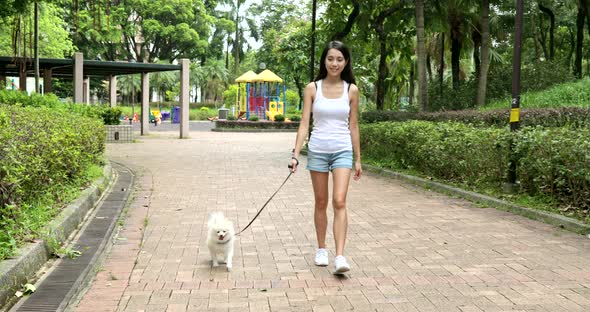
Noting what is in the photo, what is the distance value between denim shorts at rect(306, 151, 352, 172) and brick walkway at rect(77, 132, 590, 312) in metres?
0.88

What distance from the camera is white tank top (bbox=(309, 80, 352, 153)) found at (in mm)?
5102

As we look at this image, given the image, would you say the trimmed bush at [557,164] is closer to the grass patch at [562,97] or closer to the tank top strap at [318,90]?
the tank top strap at [318,90]

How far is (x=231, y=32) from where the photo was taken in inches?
2371

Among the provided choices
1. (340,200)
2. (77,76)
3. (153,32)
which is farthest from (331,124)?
(153,32)

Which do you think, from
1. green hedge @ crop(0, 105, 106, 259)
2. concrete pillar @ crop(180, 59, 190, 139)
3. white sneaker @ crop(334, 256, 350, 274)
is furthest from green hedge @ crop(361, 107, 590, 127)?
concrete pillar @ crop(180, 59, 190, 139)

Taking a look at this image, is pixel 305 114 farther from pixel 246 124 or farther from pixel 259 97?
pixel 259 97

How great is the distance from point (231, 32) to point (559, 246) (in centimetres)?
5610

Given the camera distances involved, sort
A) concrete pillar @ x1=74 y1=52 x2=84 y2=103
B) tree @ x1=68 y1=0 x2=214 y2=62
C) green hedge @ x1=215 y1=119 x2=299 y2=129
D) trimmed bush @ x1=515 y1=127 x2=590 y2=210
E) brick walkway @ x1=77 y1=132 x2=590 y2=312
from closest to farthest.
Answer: brick walkway @ x1=77 y1=132 x2=590 y2=312 < trimmed bush @ x1=515 y1=127 x2=590 y2=210 < concrete pillar @ x1=74 y1=52 x2=84 y2=103 < green hedge @ x1=215 y1=119 x2=299 y2=129 < tree @ x1=68 y1=0 x2=214 y2=62

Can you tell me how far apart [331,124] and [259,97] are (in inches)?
1528

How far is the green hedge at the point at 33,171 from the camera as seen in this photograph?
5145 mm

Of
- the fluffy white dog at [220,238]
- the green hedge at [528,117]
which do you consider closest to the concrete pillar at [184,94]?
the green hedge at [528,117]

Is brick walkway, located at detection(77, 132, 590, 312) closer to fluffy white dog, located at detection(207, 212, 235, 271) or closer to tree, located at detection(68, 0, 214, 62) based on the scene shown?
fluffy white dog, located at detection(207, 212, 235, 271)

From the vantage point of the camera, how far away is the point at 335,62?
510 cm

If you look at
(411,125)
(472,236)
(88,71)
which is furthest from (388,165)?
(88,71)
